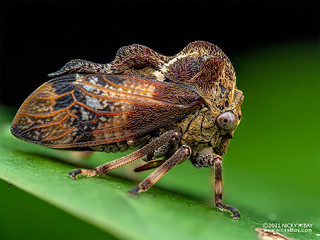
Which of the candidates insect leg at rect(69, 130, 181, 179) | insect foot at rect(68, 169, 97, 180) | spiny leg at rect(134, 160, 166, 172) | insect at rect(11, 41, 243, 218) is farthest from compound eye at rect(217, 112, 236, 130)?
insect foot at rect(68, 169, 97, 180)

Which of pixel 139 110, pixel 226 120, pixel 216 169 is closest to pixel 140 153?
pixel 139 110

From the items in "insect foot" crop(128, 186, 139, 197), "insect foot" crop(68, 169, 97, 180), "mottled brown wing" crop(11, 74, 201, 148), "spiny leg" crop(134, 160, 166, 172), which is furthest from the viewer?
"spiny leg" crop(134, 160, 166, 172)

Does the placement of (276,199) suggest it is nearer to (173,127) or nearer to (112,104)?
(173,127)

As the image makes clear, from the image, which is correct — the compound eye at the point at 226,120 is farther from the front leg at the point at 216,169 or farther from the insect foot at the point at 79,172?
the insect foot at the point at 79,172

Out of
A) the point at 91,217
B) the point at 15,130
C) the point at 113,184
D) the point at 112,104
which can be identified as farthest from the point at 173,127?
the point at 91,217

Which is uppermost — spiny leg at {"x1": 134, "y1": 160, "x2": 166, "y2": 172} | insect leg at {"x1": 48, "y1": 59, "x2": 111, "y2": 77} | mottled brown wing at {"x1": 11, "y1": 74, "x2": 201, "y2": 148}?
insect leg at {"x1": 48, "y1": 59, "x2": 111, "y2": 77}

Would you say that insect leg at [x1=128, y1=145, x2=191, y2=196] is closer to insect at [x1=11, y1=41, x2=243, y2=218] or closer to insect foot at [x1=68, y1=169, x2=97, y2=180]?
insect at [x1=11, y1=41, x2=243, y2=218]

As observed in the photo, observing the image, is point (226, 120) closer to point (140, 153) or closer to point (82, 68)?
point (140, 153)
